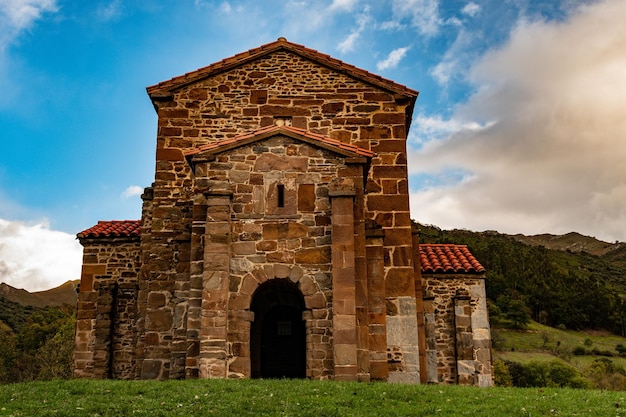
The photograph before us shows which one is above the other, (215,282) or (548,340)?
(215,282)

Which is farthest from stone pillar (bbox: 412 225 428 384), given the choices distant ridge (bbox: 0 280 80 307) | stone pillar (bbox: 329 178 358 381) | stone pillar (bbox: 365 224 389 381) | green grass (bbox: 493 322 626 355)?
distant ridge (bbox: 0 280 80 307)

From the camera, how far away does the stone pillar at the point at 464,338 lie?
18.8m

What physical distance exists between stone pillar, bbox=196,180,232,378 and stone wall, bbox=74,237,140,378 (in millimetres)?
6138

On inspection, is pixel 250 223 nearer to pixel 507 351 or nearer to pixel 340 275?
pixel 340 275

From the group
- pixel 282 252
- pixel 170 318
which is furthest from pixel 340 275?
pixel 170 318

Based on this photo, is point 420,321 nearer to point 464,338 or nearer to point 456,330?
point 456,330

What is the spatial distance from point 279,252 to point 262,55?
23.0 ft

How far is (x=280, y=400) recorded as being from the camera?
10461mm

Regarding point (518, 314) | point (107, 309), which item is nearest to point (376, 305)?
point (107, 309)

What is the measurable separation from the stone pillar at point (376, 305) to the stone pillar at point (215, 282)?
3366mm

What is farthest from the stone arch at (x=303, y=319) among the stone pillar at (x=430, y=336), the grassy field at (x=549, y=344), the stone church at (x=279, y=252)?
the grassy field at (x=549, y=344)

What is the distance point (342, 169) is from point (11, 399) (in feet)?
27.3

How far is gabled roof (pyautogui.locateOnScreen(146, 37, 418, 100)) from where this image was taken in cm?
1756

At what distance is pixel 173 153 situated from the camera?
1720cm
